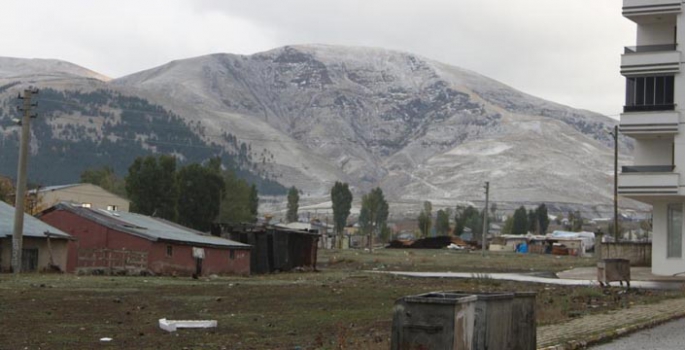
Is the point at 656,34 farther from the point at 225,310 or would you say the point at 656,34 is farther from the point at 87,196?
the point at 87,196

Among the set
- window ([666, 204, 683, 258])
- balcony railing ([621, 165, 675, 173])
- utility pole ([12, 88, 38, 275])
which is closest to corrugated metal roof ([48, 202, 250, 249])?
utility pole ([12, 88, 38, 275])

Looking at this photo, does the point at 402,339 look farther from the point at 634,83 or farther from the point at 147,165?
the point at 147,165

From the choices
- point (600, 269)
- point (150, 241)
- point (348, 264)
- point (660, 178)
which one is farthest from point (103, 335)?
point (348, 264)

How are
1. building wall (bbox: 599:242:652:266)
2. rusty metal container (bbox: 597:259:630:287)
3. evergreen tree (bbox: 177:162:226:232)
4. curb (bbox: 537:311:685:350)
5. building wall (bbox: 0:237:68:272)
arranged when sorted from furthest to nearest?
evergreen tree (bbox: 177:162:226:232) → building wall (bbox: 599:242:652:266) → building wall (bbox: 0:237:68:272) → rusty metal container (bbox: 597:259:630:287) → curb (bbox: 537:311:685:350)

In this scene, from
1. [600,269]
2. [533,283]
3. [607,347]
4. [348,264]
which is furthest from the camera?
A: [348,264]

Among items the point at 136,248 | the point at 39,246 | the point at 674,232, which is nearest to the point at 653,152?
the point at 674,232

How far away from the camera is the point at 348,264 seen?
80562 mm

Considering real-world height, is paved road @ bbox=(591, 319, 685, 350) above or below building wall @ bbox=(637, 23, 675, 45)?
below

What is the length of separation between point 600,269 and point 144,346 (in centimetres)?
2488

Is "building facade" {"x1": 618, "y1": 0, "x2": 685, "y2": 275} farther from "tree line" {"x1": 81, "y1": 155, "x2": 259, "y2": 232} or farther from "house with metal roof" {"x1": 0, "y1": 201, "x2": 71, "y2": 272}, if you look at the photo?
"tree line" {"x1": 81, "y1": 155, "x2": 259, "y2": 232}

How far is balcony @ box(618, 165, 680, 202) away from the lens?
58.9 metres

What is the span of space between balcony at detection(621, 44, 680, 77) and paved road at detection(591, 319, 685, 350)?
38129 millimetres

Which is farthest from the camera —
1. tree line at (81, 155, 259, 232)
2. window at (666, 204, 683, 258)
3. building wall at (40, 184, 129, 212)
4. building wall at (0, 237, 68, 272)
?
building wall at (40, 184, 129, 212)

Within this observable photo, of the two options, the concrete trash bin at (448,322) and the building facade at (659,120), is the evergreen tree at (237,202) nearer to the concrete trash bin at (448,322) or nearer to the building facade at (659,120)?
the building facade at (659,120)
